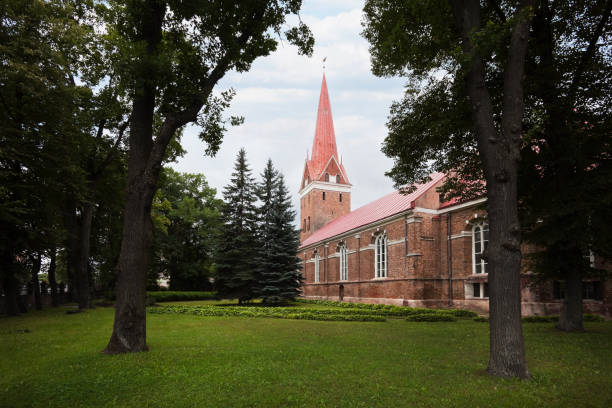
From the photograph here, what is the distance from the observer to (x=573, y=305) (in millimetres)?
Result: 11891

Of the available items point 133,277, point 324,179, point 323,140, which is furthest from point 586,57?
point 323,140

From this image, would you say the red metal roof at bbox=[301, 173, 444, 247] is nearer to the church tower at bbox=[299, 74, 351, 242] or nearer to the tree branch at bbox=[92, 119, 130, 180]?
the church tower at bbox=[299, 74, 351, 242]

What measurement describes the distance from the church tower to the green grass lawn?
3910 cm

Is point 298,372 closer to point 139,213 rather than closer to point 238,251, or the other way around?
point 139,213

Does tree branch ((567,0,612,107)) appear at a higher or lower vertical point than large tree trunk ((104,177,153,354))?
higher

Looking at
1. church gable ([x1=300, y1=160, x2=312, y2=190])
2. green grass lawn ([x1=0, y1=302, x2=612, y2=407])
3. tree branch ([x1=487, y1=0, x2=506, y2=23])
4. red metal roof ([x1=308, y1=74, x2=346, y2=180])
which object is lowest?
green grass lawn ([x1=0, y1=302, x2=612, y2=407])

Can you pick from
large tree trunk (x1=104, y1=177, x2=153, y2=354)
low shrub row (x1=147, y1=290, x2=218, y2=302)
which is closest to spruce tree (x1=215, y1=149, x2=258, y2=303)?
low shrub row (x1=147, y1=290, x2=218, y2=302)

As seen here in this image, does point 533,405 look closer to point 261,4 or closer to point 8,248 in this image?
point 261,4

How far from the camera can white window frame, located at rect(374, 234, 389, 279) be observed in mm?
27684

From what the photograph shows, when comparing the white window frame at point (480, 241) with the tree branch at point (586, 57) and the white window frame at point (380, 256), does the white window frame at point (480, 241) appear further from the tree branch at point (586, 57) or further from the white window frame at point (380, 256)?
the tree branch at point (586, 57)

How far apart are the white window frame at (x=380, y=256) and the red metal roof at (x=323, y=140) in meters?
22.0

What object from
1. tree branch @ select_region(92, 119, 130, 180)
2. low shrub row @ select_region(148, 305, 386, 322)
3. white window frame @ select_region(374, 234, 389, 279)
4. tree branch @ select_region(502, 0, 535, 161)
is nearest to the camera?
tree branch @ select_region(502, 0, 535, 161)

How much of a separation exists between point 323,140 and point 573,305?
40.8 m

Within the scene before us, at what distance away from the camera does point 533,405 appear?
16.7 ft
